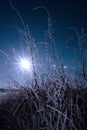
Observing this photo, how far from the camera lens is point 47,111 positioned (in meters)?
1.31

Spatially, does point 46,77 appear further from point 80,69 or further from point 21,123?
point 21,123

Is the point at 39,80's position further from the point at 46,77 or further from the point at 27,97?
the point at 27,97

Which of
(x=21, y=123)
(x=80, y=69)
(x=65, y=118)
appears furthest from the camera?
(x=80, y=69)

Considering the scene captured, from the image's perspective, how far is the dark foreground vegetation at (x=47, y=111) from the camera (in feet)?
3.91

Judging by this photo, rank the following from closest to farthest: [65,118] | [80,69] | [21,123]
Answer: [65,118], [21,123], [80,69]

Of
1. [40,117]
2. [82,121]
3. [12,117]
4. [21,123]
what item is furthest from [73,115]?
[12,117]

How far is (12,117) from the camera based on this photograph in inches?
58.9

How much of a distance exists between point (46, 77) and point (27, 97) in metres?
0.26

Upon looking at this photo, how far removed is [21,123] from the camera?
1.41 meters

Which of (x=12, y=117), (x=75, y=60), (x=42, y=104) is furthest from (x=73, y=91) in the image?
(x=12, y=117)

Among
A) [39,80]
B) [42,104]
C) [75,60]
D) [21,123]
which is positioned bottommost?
[21,123]

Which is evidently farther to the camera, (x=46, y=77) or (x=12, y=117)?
(x=46, y=77)

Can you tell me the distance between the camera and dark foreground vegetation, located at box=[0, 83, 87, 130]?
119 centimetres

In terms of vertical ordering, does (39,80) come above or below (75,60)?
below
